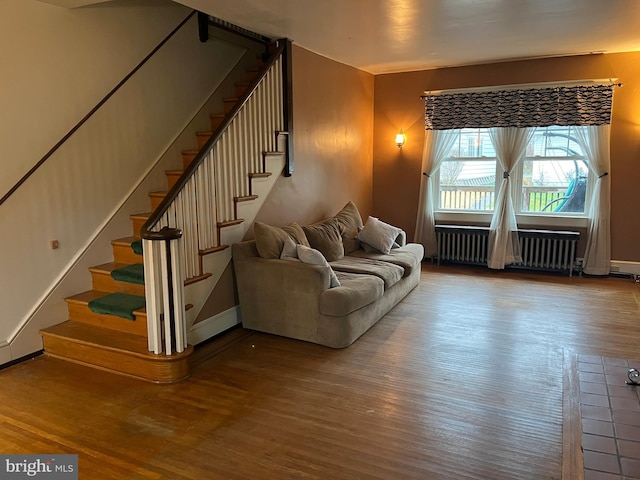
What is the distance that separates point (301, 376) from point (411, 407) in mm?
809

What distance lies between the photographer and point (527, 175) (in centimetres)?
616

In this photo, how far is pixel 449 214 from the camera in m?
6.70

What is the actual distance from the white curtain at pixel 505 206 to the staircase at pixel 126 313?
10.9 ft

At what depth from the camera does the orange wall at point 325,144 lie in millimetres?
4945

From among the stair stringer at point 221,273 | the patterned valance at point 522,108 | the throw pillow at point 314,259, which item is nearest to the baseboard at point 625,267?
the patterned valance at point 522,108

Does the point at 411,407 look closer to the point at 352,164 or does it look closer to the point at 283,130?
the point at 283,130

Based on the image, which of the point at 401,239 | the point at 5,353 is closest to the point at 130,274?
the point at 5,353

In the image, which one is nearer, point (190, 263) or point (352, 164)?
point (190, 263)

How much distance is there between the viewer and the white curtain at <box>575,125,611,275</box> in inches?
222

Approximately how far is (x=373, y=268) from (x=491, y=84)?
3277 millimetres

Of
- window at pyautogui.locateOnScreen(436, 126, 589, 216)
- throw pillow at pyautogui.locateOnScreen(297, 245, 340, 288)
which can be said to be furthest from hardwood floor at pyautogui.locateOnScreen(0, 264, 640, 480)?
window at pyautogui.locateOnScreen(436, 126, 589, 216)

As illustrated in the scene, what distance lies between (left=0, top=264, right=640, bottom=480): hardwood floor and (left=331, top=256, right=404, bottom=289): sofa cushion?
1.37 feet

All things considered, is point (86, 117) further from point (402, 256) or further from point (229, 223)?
point (402, 256)

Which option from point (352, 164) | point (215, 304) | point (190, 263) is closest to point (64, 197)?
point (190, 263)
